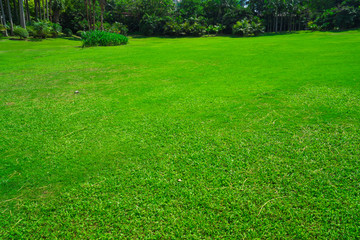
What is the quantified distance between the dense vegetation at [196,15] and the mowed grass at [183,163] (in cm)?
3412

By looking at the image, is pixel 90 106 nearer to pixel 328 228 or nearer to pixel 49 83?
pixel 49 83

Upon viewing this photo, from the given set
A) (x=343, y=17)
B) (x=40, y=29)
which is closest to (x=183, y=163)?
(x=40, y=29)

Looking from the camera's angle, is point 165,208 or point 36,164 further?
point 36,164

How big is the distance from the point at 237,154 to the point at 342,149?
1.38m

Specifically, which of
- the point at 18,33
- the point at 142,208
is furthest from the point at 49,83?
the point at 18,33

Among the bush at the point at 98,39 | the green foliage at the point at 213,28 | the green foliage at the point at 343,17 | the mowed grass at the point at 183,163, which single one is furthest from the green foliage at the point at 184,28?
the mowed grass at the point at 183,163

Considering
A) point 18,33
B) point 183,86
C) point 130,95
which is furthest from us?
point 18,33

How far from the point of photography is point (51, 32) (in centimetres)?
2772

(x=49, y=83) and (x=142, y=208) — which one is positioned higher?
(x=49, y=83)

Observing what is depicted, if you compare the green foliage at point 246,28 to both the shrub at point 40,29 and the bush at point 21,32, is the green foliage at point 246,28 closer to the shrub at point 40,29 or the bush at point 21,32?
the shrub at point 40,29

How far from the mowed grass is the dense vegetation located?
112ft

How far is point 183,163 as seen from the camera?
2811 millimetres

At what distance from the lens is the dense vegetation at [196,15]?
35531mm

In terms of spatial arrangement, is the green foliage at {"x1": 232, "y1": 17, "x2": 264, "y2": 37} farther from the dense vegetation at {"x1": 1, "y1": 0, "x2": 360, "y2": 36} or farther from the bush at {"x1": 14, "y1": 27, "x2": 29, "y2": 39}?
the bush at {"x1": 14, "y1": 27, "x2": 29, "y2": 39}
